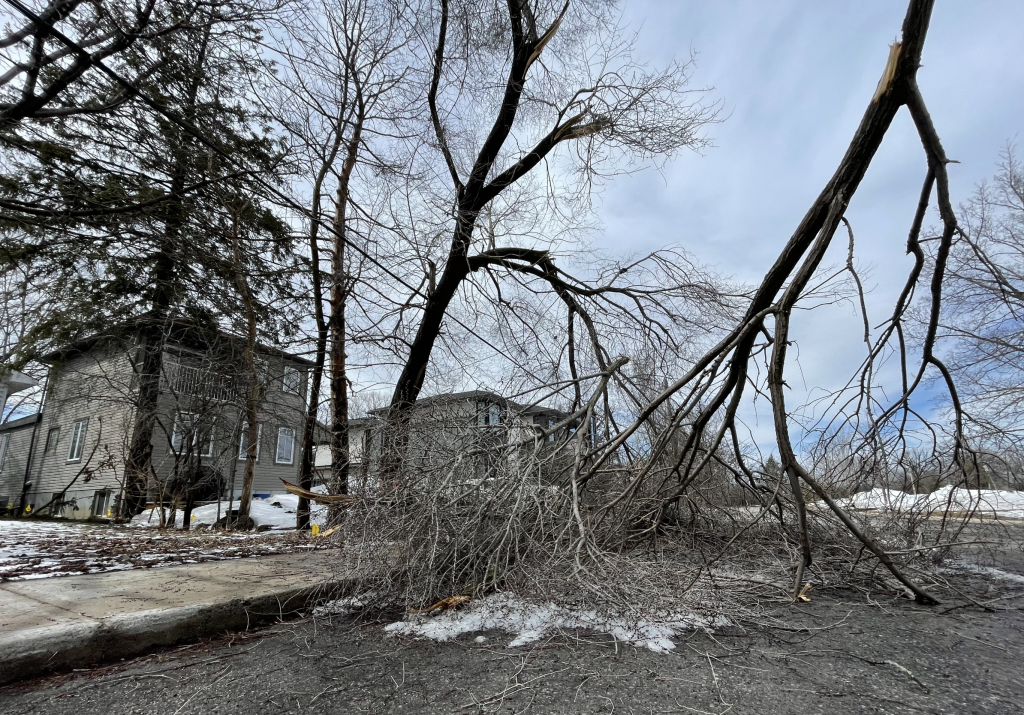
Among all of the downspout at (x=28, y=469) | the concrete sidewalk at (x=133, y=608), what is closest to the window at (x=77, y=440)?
the downspout at (x=28, y=469)

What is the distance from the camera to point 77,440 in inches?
731

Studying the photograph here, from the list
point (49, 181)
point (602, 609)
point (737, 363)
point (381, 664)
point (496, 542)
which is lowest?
point (381, 664)

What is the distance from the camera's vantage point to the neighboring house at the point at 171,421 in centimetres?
934

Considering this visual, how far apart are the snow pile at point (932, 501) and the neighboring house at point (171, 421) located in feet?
24.0

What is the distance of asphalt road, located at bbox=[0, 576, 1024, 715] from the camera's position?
2.05m

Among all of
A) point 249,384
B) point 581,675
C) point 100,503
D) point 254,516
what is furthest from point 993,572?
point 100,503

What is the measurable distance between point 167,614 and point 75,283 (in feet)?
20.2

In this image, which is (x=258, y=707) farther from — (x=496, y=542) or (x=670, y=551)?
(x=670, y=551)

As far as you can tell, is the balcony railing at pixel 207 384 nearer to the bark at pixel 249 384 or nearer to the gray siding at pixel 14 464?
the bark at pixel 249 384

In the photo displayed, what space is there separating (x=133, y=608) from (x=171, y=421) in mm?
9163

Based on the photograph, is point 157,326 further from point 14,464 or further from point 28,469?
point 14,464

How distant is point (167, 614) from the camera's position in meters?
2.83

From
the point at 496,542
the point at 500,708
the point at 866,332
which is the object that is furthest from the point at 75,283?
the point at 866,332

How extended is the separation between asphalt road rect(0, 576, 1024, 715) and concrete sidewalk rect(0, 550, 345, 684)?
0.35 ft
